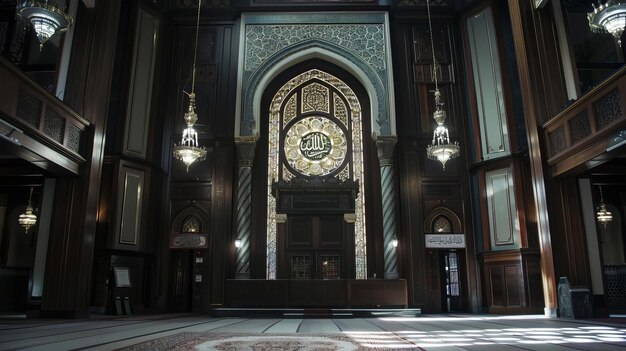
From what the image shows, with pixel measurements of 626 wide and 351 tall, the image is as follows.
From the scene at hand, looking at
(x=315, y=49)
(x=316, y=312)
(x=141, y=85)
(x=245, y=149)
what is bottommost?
(x=316, y=312)

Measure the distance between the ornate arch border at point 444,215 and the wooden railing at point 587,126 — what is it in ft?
11.9

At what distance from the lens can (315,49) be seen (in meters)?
13.3

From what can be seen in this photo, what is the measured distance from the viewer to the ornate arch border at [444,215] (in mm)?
12016

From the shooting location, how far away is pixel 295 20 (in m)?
13.4

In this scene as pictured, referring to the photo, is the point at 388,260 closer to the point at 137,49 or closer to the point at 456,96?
the point at 456,96

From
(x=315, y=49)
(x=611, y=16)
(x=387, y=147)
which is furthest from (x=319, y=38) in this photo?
(x=611, y=16)

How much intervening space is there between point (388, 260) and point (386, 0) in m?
7.24

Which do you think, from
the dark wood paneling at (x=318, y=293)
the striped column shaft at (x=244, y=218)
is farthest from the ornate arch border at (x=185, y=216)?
the dark wood paneling at (x=318, y=293)

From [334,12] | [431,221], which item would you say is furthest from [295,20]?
[431,221]

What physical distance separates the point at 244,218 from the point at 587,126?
294 inches

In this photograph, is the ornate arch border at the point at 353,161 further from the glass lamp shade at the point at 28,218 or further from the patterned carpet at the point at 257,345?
the patterned carpet at the point at 257,345

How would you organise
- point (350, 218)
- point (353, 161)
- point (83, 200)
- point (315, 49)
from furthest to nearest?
point (315, 49) < point (353, 161) < point (350, 218) < point (83, 200)

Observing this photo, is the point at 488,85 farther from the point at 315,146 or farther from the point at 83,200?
the point at 83,200

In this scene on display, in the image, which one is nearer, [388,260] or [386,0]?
[388,260]
